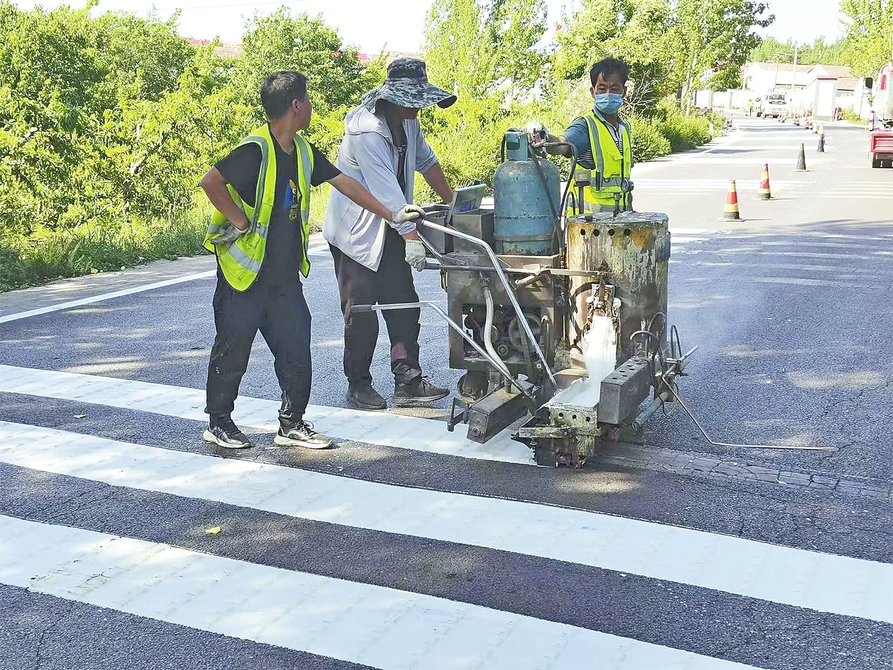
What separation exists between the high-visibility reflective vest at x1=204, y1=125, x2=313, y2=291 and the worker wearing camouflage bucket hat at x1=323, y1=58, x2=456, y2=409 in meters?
0.70

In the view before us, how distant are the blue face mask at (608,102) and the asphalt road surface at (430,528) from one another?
1.85 metres

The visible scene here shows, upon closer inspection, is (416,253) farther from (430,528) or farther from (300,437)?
(430,528)

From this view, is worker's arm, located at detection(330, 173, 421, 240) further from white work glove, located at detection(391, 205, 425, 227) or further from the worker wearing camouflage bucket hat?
the worker wearing camouflage bucket hat

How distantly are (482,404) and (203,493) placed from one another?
4.74 feet

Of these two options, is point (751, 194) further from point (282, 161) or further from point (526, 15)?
point (282, 161)

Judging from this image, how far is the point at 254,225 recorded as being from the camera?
5328 mm

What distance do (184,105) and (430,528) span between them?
1317 centimetres

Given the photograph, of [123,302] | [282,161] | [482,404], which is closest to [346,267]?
[282,161]

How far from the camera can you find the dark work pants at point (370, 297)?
20.8ft

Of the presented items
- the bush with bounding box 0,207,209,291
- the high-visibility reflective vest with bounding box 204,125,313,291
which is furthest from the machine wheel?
the bush with bounding box 0,207,209,291

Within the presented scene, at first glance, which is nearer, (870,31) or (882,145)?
(882,145)

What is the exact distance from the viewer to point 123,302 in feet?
32.9

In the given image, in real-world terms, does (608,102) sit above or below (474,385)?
above

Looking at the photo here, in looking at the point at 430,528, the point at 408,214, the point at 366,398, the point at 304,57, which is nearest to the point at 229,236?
the point at 408,214
